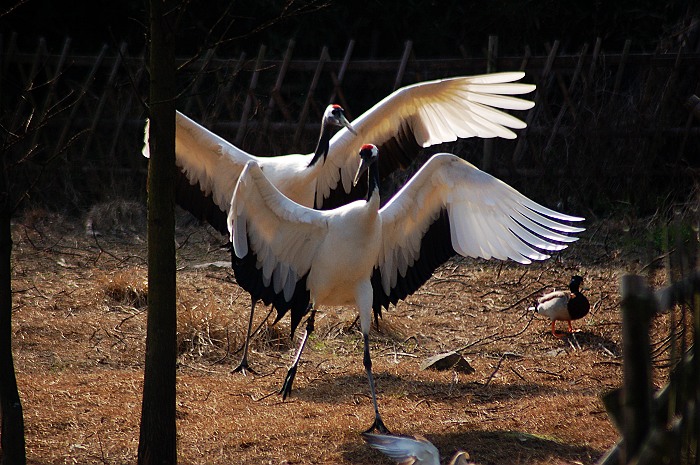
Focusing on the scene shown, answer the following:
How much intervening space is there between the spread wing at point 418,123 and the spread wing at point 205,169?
64cm

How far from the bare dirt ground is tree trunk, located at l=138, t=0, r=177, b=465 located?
625mm

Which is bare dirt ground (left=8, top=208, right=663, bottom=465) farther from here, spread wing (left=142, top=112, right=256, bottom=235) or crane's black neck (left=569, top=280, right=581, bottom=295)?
spread wing (left=142, top=112, right=256, bottom=235)

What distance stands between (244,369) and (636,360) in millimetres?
4301

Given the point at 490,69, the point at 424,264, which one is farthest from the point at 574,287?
the point at 490,69

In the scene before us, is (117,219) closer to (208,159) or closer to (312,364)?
(208,159)

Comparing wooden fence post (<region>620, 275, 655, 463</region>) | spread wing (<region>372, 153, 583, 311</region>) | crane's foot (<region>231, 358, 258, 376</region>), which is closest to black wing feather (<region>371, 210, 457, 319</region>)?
spread wing (<region>372, 153, 583, 311</region>)

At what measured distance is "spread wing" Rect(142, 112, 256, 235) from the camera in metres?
6.26

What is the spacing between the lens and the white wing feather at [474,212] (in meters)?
5.23

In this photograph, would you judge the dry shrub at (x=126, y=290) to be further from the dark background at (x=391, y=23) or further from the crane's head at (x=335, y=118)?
the dark background at (x=391, y=23)

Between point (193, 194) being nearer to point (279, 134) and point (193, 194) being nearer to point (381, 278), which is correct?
point (381, 278)

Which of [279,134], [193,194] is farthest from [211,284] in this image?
[279,134]

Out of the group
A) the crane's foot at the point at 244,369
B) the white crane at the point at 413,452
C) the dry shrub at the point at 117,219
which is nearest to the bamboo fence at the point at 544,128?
the dry shrub at the point at 117,219

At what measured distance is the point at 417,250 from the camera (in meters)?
5.49

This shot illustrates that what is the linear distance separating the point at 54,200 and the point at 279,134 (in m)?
2.63
